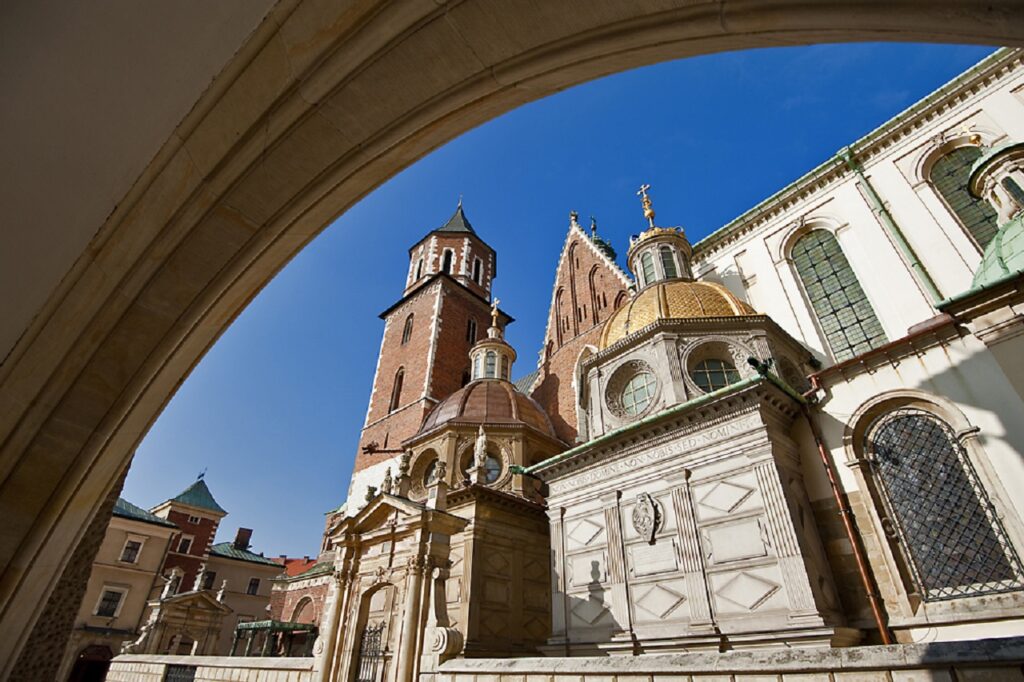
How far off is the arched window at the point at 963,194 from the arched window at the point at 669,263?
803 centimetres

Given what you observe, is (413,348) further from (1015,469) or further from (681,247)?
(1015,469)

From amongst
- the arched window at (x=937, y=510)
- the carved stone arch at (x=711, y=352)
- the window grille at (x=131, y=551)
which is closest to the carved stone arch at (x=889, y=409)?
the arched window at (x=937, y=510)

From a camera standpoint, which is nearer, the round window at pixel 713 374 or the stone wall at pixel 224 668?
the stone wall at pixel 224 668

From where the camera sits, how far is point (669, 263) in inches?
742

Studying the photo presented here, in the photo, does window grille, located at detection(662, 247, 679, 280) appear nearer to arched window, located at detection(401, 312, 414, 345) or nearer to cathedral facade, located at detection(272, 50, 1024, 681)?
cathedral facade, located at detection(272, 50, 1024, 681)

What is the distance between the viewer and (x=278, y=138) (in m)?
1.95

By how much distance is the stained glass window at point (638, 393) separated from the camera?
46.5 feet

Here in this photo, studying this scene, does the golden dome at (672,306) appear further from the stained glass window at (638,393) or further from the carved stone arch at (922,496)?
the carved stone arch at (922,496)

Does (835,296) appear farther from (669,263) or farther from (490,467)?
(490,467)

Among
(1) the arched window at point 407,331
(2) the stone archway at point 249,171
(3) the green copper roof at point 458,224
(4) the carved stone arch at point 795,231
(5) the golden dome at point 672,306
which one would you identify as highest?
(3) the green copper roof at point 458,224

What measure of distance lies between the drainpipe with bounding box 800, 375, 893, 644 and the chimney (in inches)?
1714

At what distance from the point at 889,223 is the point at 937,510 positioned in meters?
9.93

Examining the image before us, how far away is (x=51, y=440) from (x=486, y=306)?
31981mm

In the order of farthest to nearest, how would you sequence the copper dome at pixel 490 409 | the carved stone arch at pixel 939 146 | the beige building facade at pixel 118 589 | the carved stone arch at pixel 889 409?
the beige building facade at pixel 118 589
the copper dome at pixel 490 409
the carved stone arch at pixel 939 146
the carved stone arch at pixel 889 409
